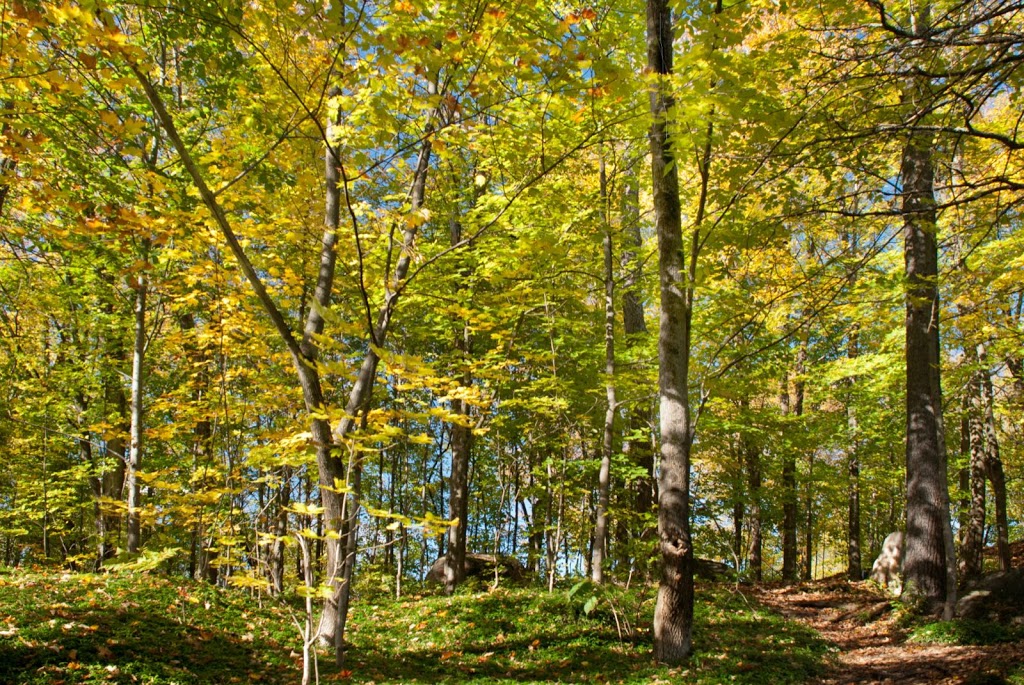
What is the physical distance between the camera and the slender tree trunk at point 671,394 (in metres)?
4.56

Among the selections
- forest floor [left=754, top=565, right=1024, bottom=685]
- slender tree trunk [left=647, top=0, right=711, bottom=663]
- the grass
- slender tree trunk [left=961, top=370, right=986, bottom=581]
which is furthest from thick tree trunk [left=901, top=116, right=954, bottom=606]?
slender tree trunk [left=647, top=0, right=711, bottom=663]

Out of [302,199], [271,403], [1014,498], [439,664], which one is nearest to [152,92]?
[302,199]

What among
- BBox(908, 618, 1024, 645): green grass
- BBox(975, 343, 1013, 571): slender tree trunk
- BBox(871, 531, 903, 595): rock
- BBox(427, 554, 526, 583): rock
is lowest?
BBox(427, 554, 526, 583): rock

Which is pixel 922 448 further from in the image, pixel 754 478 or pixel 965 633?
pixel 754 478

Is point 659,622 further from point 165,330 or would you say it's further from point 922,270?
point 165,330

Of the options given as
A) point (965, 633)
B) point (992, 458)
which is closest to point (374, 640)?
point (965, 633)

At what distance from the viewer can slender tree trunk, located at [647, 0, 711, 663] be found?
456 centimetres

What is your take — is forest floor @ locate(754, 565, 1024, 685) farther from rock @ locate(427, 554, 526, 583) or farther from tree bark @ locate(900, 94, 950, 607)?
rock @ locate(427, 554, 526, 583)

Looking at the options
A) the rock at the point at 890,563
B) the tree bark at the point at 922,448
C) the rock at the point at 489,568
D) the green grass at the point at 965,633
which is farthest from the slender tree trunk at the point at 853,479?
the rock at the point at 489,568

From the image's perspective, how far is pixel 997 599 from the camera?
21.7 ft

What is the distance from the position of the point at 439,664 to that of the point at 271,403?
11.2 ft

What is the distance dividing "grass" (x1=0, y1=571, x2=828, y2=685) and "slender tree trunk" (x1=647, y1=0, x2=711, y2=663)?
34cm

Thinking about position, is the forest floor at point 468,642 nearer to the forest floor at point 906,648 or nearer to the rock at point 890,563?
the forest floor at point 906,648

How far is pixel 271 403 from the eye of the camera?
6551 millimetres
